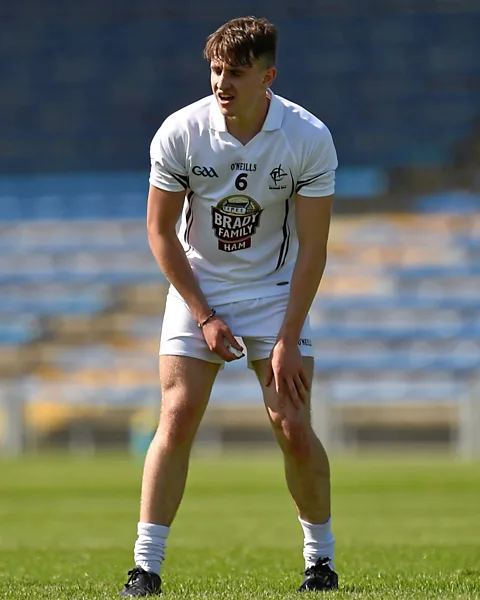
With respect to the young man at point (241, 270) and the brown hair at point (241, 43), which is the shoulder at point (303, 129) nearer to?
the young man at point (241, 270)

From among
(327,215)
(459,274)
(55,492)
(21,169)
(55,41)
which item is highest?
(55,41)

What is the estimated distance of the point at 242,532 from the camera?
764 cm

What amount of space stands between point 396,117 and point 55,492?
15.2 meters

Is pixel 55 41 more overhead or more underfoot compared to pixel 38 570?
more overhead

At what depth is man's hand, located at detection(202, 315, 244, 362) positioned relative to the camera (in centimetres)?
399

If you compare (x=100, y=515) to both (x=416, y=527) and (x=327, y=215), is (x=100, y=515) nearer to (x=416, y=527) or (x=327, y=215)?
(x=416, y=527)

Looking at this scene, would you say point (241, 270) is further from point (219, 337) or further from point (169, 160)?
point (169, 160)

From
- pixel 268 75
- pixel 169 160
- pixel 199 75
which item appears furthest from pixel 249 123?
pixel 199 75

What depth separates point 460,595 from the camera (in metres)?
3.72

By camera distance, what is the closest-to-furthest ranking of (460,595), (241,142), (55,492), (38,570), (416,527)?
(460,595), (241,142), (38,570), (416,527), (55,492)

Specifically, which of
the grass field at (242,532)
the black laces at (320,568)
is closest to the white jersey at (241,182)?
the black laces at (320,568)

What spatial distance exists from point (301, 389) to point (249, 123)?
0.81m

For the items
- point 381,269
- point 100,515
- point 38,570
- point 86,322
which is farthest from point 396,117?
point 38,570

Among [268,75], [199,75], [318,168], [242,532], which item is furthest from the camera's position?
[199,75]
